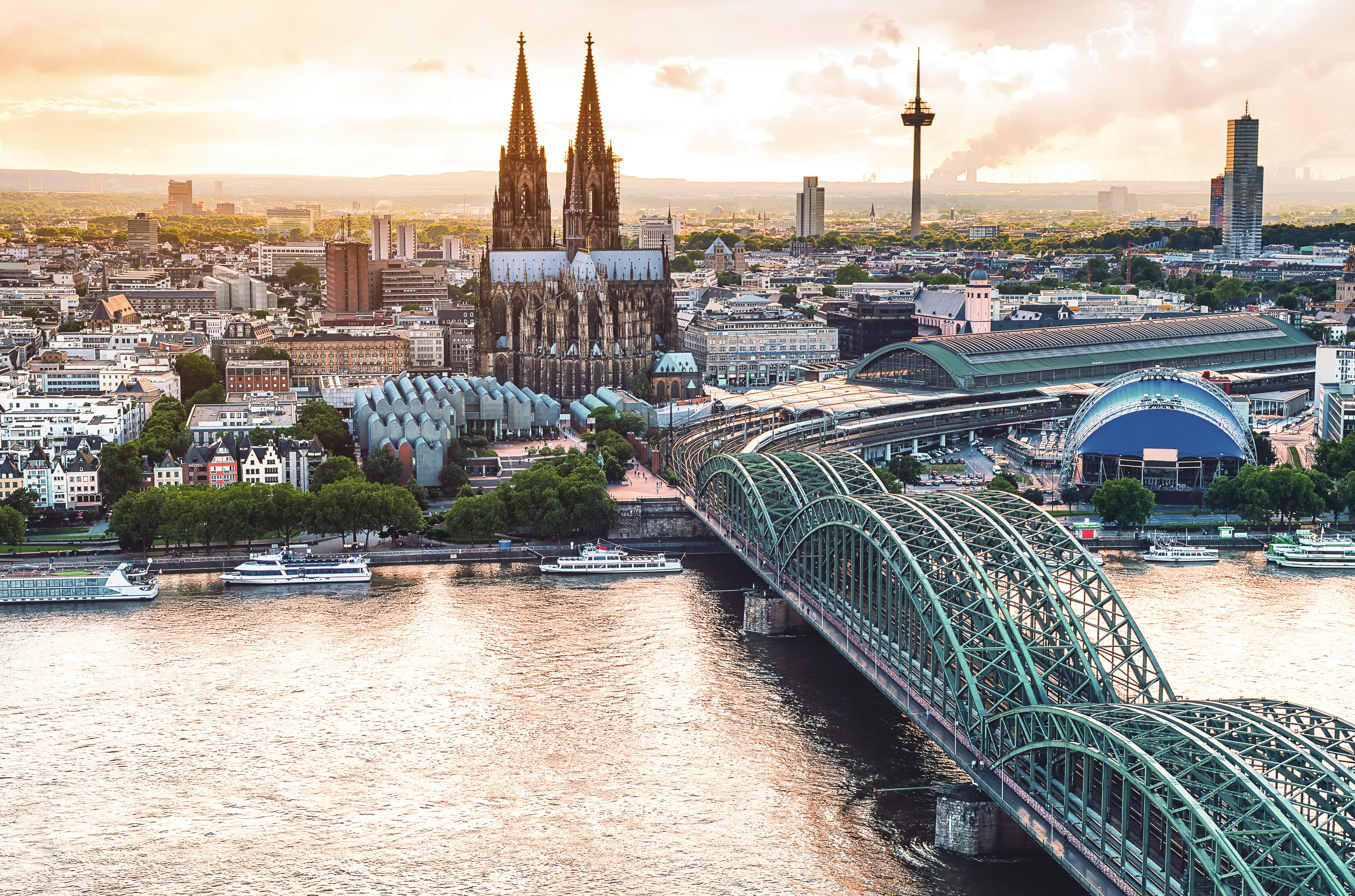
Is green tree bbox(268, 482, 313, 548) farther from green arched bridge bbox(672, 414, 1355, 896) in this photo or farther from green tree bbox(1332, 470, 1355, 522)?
green tree bbox(1332, 470, 1355, 522)

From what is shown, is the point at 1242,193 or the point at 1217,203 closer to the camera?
the point at 1242,193

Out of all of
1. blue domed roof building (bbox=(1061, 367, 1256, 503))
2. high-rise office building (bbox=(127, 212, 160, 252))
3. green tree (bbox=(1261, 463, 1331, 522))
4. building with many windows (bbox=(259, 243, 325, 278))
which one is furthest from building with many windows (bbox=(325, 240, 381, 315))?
green tree (bbox=(1261, 463, 1331, 522))

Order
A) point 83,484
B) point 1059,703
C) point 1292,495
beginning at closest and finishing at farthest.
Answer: point 1059,703, point 1292,495, point 83,484

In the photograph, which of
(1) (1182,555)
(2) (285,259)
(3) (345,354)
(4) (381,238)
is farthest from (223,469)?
(4) (381,238)

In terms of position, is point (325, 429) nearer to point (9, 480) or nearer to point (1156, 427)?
Answer: point (9, 480)

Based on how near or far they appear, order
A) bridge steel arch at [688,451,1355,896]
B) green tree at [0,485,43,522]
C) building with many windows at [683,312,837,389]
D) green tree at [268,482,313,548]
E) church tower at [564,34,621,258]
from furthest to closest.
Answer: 1. building with many windows at [683,312,837,389]
2. church tower at [564,34,621,258]
3. green tree at [0,485,43,522]
4. green tree at [268,482,313,548]
5. bridge steel arch at [688,451,1355,896]

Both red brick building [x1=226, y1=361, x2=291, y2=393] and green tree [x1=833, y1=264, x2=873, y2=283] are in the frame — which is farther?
green tree [x1=833, y1=264, x2=873, y2=283]

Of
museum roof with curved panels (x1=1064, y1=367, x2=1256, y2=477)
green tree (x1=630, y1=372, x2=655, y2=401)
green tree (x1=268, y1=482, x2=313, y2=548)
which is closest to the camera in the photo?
green tree (x1=268, y1=482, x2=313, y2=548)
